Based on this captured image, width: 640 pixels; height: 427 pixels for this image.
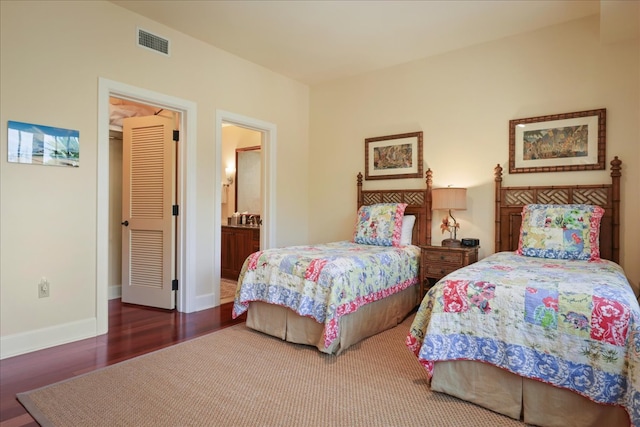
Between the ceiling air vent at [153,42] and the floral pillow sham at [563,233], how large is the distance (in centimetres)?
378

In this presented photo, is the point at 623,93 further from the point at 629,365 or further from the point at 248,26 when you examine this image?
the point at 248,26

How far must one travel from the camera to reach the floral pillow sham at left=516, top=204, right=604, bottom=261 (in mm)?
3045

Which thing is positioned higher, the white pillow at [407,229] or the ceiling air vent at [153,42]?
the ceiling air vent at [153,42]

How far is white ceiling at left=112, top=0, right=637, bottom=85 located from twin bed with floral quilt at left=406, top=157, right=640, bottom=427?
2.24 meters

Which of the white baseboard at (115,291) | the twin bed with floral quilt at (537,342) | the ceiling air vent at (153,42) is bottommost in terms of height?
the white baseboard at (115,291)

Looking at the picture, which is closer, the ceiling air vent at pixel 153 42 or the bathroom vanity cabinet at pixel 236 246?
the ceiling air vent at pixel 153 42

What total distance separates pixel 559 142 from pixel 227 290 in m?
4.17

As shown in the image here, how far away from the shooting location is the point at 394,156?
183 inches

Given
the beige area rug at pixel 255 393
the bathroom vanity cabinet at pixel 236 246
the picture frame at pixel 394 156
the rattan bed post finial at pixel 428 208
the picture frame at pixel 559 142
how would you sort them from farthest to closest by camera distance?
the bathroom vanity cabinet at pixel 236 246 < the picture frame at pixel 394 156 < the rattan bed post finial at pixel 428 208 < the picture frame at pixel 559 142 < the beige area rug at pixel 255 393

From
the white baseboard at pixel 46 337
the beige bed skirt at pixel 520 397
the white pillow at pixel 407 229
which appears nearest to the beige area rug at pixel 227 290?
the white baseboard at pixel 46 337

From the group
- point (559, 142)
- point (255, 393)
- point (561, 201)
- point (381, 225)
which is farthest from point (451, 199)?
point (255, 393)

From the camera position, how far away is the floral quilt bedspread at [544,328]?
1.74m

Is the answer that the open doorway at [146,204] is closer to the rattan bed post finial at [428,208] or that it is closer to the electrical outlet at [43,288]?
the electrical outlet at [43,288]

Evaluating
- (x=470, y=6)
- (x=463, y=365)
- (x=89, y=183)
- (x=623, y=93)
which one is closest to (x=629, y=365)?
(x=463, y=365)
